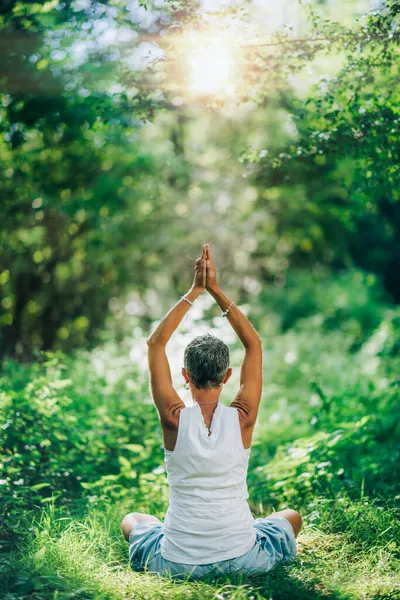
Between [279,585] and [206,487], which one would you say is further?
[279,585]

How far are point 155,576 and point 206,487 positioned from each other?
0.59m

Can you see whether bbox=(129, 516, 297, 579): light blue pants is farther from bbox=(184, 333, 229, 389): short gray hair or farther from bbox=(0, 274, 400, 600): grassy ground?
bbox=(184, 333, 229, 389): short gray hair

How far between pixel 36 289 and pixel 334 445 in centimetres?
692

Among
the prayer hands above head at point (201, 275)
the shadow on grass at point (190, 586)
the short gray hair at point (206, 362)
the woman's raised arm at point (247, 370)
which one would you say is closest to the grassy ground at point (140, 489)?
the shadow on grass at point (190, 586)

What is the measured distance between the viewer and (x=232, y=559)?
322cm

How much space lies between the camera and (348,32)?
4809 mm

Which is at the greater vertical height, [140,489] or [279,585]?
[279,585]

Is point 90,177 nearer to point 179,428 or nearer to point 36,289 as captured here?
point 36,289

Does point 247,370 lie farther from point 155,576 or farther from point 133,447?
point 133,447

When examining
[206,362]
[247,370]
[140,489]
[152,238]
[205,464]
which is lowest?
[152,238]

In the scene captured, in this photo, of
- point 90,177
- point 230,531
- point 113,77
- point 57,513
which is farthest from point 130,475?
point 90,177

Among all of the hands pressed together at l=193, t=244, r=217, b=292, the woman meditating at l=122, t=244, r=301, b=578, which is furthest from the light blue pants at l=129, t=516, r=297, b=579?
the hands pressed together at l=193, t=244, r=217, b=292

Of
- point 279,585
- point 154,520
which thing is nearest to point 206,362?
point 154,520

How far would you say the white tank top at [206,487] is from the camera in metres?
3.15
